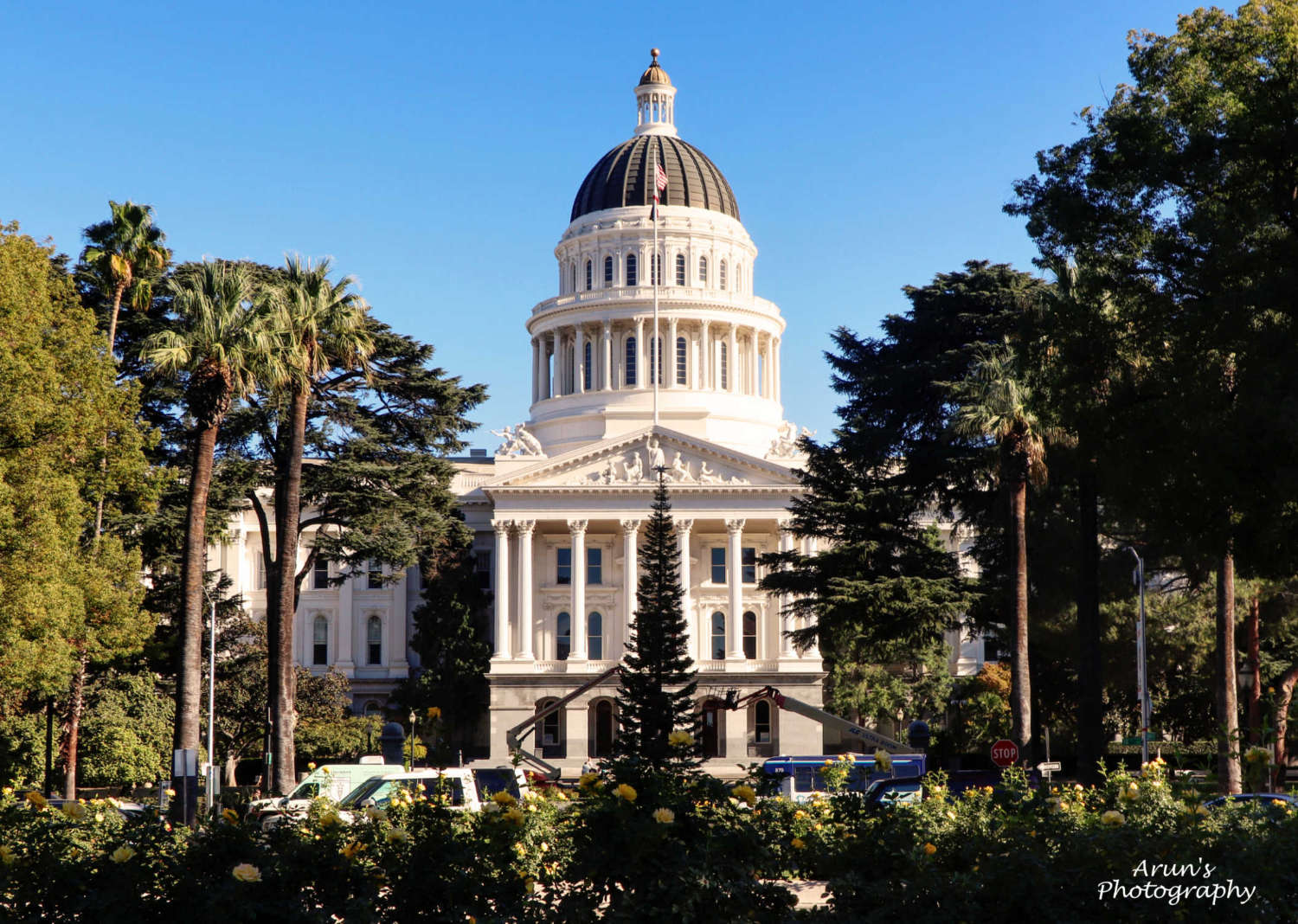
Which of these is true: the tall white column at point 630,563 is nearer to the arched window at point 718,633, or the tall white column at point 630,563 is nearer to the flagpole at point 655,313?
the arched window at point 718,633

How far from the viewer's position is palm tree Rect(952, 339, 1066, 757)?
33219mm

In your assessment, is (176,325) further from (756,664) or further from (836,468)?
(756,664)

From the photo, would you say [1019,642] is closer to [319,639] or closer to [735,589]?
[735,589]

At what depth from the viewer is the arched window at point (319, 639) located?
291 ft

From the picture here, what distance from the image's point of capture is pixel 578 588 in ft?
252

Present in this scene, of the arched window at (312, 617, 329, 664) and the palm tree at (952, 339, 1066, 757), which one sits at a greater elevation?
the palm tree at (952, 339, 1066, 757)

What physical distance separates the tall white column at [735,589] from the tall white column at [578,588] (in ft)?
24.8

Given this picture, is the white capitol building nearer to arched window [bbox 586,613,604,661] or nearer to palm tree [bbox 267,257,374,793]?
arched window [bbox 586,613,604,661]

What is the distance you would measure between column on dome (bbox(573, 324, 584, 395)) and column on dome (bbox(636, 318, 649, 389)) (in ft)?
12.3

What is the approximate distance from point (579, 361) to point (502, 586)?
22523mm

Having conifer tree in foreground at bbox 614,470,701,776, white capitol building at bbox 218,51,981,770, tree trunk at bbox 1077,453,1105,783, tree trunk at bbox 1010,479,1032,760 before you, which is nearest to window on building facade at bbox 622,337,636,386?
white capitol building at bbox 218,51,981,770

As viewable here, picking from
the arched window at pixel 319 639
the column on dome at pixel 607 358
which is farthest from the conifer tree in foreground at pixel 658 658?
the column on dome at pixel 607 358

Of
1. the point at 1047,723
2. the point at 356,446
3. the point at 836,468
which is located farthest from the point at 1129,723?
the point at 356,446

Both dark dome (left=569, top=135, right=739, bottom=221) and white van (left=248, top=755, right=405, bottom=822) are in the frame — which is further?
dark dome (left=569, top=135, right=739, bottom=221)
